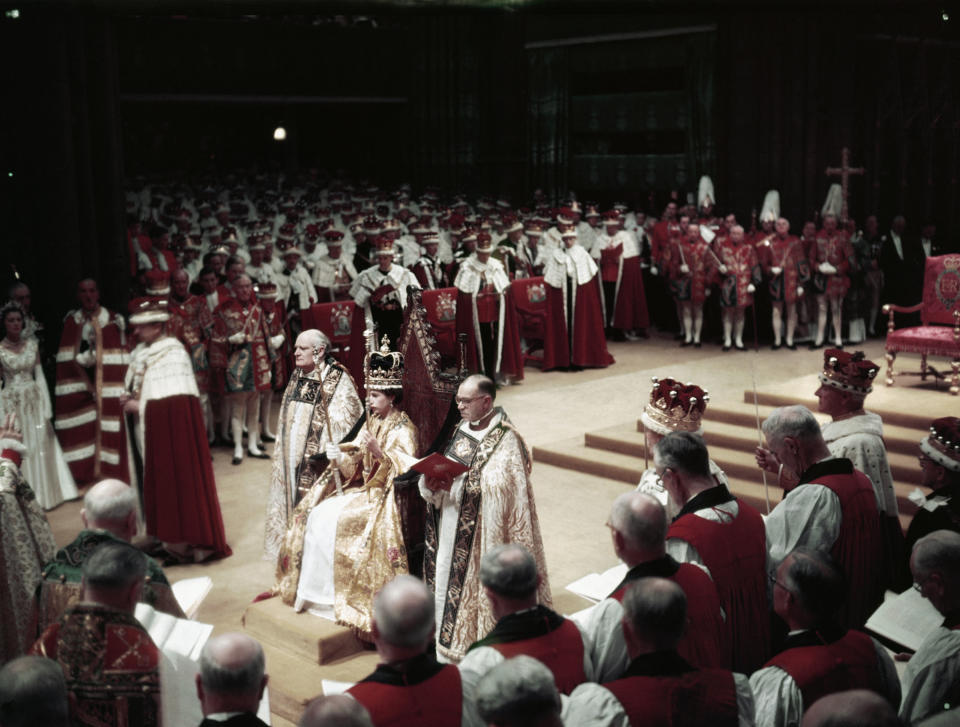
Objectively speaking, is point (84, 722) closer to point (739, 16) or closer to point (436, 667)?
point (436, 667)

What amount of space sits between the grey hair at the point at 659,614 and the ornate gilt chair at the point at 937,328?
7.36 metres

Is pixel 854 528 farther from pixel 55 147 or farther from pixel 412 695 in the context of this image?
pixel 55 147

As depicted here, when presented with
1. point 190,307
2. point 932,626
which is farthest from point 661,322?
point 932,626

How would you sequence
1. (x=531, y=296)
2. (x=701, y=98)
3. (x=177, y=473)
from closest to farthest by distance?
(x=177, y=473) → (x=531, y=296) → (x=701, y=98)

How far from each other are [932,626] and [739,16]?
13.7 meters

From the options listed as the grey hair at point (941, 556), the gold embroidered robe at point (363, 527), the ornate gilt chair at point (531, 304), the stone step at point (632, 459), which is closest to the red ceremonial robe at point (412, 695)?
the grey hair at point (941, 556)

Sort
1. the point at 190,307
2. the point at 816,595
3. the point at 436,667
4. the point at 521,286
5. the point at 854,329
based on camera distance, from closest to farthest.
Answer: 1. the point at 436,667
2. the point at 816,595
3. the point at 190,307
4. the point at 521,286
5. the point at 854,329

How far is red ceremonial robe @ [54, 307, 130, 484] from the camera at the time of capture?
9.02 m

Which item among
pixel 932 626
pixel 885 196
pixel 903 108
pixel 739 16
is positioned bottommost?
pixel 932 626

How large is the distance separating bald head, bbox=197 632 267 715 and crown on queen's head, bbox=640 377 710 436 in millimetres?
2468

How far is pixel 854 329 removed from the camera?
14.6 metres

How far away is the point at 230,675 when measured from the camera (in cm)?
298

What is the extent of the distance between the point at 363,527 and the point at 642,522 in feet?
8.92

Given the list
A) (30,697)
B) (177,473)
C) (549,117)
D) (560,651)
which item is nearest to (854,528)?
(560,651)
